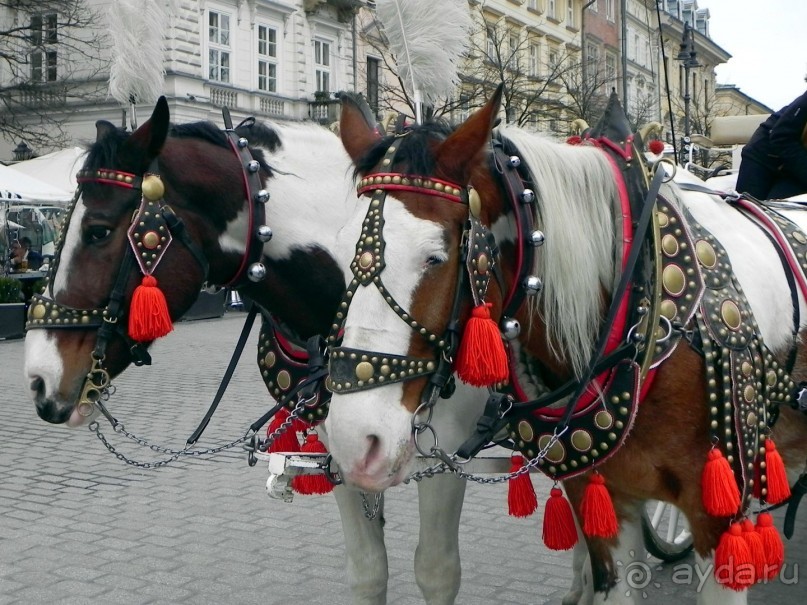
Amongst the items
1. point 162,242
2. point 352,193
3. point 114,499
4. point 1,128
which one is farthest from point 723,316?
point 1,128

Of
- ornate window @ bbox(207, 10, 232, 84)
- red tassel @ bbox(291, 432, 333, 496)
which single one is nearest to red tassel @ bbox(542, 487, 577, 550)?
red tassel @ bbox(291, 432, 333, 496)

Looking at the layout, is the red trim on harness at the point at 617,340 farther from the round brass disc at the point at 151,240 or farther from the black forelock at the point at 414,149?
the round brass disc at the point at 151,240

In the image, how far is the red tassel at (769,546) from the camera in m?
2.32

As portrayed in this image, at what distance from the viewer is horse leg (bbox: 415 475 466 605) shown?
301 centimetres

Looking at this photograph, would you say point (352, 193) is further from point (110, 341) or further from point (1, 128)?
point (1, 128)

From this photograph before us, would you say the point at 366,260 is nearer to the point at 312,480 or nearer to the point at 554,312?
the point at 554,312

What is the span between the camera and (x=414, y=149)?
2.14 m

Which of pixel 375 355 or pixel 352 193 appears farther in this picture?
pixel 352 193

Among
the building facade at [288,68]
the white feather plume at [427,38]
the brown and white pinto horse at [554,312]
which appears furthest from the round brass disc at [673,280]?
the building facade at [288,68]

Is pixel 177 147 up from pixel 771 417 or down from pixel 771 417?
up

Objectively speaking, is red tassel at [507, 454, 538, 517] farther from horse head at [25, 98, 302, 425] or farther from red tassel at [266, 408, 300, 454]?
horse head at [25, 98, 302, 425]

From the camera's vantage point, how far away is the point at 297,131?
3.37 m

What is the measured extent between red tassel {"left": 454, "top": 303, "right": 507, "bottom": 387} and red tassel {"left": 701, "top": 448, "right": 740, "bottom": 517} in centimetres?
56

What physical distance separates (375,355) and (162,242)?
3.89ft
